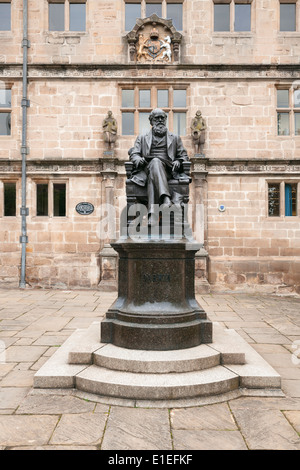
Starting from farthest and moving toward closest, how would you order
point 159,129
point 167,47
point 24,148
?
point 167,47, point 24,148, point 159,129

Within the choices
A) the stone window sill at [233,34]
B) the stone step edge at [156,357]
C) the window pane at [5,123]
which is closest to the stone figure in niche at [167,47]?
the stone window sill at [233,34]

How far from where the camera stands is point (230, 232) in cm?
970

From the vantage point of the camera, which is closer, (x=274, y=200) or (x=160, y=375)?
(x=160, y=375)

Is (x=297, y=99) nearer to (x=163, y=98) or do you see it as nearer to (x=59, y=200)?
(x=163, y=98)

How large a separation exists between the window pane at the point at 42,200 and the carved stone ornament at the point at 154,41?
4514mm

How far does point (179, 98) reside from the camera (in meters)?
10.0

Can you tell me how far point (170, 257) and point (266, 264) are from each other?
6.56m

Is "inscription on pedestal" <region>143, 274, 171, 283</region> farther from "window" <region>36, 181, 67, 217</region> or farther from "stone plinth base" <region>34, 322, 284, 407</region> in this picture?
"window" <region>36, 181, 67, 217</region>

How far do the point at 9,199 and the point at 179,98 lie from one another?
5785 millimetres

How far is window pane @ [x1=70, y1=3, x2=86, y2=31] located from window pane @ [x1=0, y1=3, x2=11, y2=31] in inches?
72.1

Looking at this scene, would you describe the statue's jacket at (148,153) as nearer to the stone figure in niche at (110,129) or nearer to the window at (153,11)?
the stone figure in niche at (110,129)

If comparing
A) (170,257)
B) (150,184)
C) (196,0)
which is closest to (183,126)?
(196,0)

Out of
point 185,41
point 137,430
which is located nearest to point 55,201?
point 185,41
